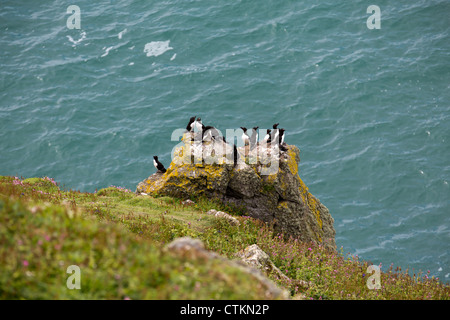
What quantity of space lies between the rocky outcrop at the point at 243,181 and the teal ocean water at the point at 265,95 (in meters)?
18.2

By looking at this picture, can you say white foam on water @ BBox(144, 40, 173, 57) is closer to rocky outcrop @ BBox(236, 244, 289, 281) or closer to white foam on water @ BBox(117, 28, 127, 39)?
white foam on water @ BBox(117, 28, 127, 39)

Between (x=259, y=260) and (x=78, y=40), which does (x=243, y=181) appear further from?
(x=78, y=40)

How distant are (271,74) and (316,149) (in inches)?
501

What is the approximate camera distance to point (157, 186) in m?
21.4

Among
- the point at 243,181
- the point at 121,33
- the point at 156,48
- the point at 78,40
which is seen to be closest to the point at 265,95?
the point at 156,48

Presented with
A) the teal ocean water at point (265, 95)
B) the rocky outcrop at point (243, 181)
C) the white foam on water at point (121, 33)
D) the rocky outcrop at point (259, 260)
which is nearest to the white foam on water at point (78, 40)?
the teal ocean water at point (265, 95)

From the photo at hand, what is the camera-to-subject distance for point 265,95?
51.9 meters

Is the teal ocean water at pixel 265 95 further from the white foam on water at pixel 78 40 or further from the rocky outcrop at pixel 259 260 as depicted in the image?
the rocky outcrop at pixel 259 260

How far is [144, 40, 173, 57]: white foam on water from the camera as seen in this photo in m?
59.4

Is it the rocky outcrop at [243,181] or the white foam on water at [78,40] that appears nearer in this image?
the rocky outcrop at [243,181]

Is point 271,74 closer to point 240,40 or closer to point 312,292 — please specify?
point 240,40

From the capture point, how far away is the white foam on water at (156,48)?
195ft

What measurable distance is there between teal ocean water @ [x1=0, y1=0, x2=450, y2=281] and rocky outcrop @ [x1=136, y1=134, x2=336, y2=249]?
18.2 m

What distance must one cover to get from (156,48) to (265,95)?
18.2 metres
